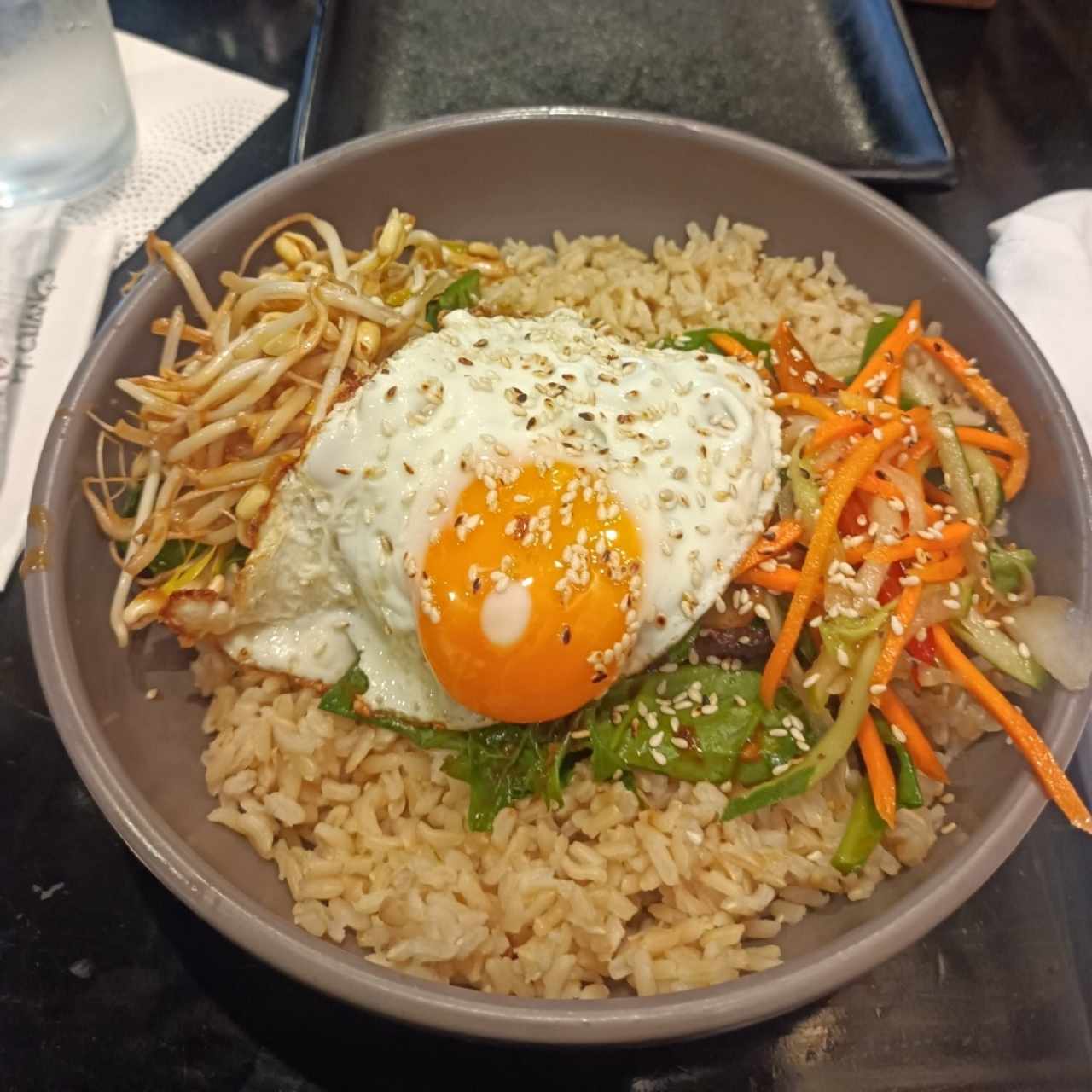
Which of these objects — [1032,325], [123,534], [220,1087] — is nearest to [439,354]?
[123,534]

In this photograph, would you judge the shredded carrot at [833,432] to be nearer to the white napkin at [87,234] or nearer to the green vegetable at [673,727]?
the green vegetable at [673,727]

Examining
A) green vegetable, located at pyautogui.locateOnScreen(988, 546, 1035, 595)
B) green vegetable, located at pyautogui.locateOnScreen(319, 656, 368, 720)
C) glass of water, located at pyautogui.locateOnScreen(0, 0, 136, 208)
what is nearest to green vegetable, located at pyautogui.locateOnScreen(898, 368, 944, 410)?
green vegetable, located at pyautogui.locateOnScreen(988, 546, 1035, 595)

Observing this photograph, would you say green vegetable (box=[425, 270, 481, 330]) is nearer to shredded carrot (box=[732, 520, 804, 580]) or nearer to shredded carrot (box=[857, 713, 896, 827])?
shredded carrot (box=[732, 520, 804, 580])

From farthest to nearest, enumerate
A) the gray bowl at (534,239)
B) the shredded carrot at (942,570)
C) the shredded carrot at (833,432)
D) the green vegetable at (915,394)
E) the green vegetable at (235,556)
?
the green vegetable at (915,394)
the green vegetable at (235,556)
the shredded carrot at (833,432)
the shredded carrot at (942,570)
the gray bowl at (534,239)

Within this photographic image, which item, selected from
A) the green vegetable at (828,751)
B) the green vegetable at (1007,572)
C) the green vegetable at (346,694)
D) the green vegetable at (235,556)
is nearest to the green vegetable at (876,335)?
the green vegetable at (1007,572)

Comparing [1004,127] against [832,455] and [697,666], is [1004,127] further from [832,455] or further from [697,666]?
[697,666]

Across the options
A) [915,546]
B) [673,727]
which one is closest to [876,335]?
[915,546]

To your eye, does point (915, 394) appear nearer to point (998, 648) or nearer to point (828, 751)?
point (998, 648)
